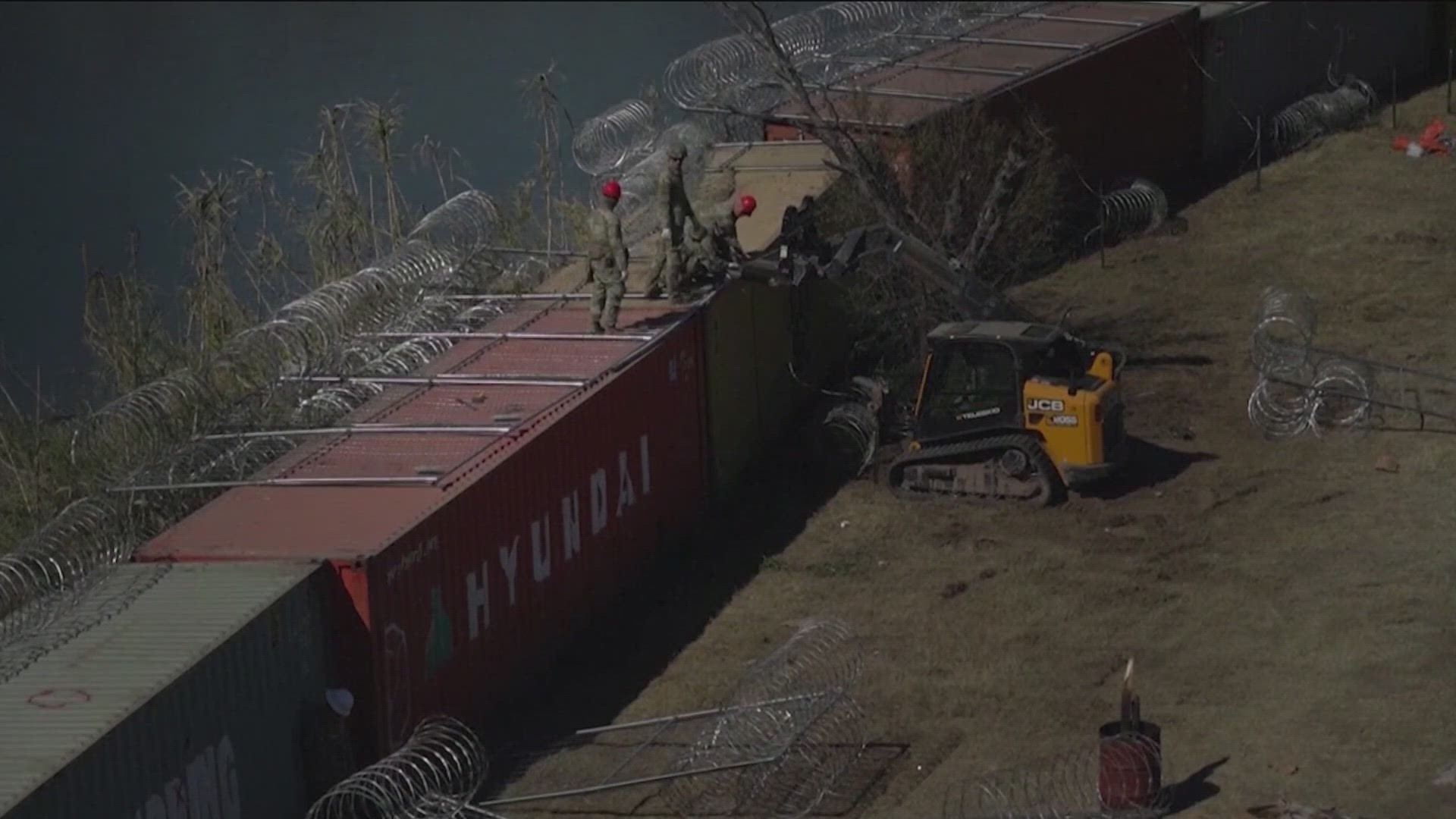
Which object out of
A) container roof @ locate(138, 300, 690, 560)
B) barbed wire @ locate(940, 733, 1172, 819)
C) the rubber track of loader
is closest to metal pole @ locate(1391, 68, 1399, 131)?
the rubber track of loader

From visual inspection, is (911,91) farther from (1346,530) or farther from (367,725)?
(367,725)

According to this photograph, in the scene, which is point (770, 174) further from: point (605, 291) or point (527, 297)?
point (605, 291)

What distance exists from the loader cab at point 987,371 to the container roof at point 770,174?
338 centimetres

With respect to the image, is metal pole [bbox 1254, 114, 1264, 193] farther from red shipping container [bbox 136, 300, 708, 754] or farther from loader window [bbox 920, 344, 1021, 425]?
red shipping container [bbox 136, 300, 708, 754]

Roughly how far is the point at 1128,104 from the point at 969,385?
41.1 feet

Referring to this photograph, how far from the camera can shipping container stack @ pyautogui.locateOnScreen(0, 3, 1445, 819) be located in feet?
42.4

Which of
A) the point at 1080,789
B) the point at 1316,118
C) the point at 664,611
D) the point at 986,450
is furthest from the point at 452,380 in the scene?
the point at 1316,118

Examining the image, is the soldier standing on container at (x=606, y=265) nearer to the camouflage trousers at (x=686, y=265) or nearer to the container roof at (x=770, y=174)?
the camouflage trousers at (x=686, y=265)

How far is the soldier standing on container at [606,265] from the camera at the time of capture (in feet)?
64.9

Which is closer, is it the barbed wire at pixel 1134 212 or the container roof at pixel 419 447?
the container roof at pixel 419 447

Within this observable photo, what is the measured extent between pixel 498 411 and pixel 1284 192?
16898 mm

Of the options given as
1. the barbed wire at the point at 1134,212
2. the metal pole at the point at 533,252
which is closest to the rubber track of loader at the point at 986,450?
the metal pole at the point at 533,252

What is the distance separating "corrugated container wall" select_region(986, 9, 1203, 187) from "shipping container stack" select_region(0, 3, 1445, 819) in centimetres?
304

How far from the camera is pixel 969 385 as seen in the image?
20516mm
